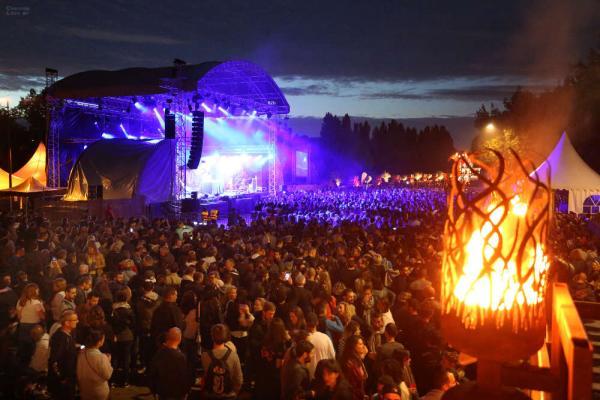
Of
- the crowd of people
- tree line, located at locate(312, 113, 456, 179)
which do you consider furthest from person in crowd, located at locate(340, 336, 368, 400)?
tree line, located at locate(312, 113, 456, 179)

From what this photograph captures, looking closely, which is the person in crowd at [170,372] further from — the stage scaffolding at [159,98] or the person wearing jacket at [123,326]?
the stage scaffolding at [159,98]

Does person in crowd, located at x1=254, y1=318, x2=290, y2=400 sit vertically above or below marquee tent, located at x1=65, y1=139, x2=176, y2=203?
below

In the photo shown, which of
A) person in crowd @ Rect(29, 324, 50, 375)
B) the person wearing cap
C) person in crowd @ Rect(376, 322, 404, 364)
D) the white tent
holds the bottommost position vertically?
person in crowd @ Rect(29, 324, 50, 375)

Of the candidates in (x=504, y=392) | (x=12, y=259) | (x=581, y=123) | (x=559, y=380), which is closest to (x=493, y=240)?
(x=504, y=392)

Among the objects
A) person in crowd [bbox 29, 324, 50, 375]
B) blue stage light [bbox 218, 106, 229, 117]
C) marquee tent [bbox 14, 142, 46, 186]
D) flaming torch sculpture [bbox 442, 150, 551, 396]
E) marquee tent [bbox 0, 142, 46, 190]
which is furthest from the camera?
marquee tent [bbox 14, 142, 46, 186]

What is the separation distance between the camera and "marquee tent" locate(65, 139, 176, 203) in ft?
83.8

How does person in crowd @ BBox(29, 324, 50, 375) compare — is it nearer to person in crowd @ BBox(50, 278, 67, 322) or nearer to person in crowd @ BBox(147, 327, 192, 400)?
person in crowd @ BBox(50, 278, 67, 322)

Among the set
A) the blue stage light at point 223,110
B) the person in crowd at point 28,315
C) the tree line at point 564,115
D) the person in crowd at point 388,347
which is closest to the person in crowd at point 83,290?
Answer: the person in crowd at point 28,315

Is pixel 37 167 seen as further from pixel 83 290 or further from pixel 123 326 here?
pixel 123 326

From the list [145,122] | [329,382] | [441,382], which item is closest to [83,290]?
[329,382]

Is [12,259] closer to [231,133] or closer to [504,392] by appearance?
[504,392]

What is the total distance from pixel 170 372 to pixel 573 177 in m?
17.0

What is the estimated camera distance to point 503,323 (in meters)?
1.72

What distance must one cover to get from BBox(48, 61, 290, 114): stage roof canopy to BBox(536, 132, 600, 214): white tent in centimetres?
1479
